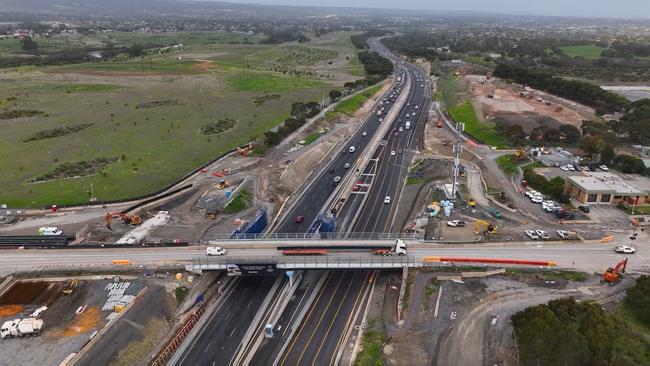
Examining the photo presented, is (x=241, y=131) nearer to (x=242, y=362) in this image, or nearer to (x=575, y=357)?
(x=242, y=362)

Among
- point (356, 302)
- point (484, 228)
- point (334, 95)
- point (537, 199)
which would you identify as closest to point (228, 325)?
point (356, 302)

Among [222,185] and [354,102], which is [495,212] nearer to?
[222,185]

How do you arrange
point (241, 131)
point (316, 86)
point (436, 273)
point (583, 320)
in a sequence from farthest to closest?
point (316, 86)
point (241, 131)
point (436, 273)
point (583, 320)

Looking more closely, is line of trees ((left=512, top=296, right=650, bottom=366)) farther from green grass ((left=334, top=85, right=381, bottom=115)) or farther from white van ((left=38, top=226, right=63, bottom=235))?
green grass ((left=334, top=85, right=381, bottom=115))

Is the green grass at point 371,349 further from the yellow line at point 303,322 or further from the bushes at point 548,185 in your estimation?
the bushes at point 548,185

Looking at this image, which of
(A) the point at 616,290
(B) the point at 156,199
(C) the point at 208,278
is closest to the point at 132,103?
(B) the point at 156,199

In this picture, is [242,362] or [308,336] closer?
[242,362]
